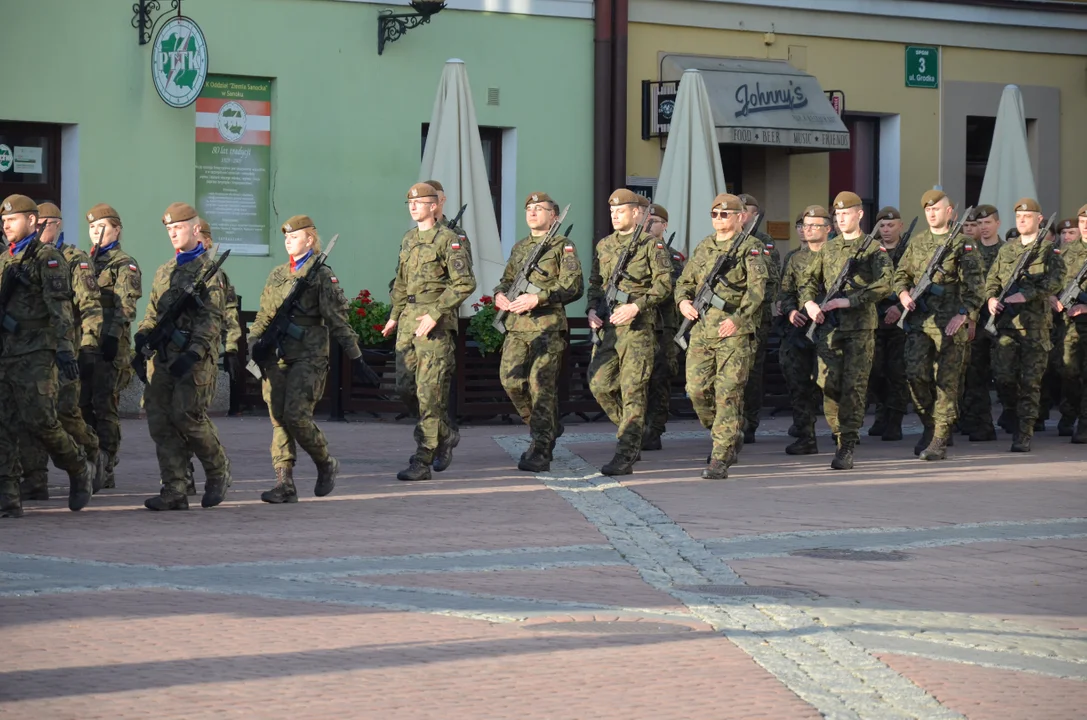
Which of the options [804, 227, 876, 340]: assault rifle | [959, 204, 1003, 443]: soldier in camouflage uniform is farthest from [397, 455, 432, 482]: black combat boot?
[959, 204, 1003, 443]: soldier in camouflage uniform

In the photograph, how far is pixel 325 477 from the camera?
11.3m

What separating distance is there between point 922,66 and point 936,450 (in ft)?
34.0

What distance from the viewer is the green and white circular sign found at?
18.0 m

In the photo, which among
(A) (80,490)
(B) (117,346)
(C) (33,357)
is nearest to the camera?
(C) (33,357)

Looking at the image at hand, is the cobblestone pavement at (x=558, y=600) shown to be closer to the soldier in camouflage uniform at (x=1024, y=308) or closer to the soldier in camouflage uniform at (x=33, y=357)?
the soldier in camouflage uniform at (x=33, y=357)

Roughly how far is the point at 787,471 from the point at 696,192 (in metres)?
5.41

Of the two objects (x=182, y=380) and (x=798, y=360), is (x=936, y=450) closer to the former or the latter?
(x=798, y=360)

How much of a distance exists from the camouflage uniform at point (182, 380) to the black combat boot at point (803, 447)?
5543mm

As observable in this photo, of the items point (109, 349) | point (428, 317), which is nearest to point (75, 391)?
point (109, 349)

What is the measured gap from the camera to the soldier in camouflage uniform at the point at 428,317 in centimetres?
1219

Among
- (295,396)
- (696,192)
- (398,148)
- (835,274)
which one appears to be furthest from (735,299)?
(398,148)

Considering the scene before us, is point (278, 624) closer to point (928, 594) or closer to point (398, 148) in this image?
point (928, 594)

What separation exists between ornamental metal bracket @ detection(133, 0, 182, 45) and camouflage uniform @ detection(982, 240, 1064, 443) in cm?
868

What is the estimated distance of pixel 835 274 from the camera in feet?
44.0
